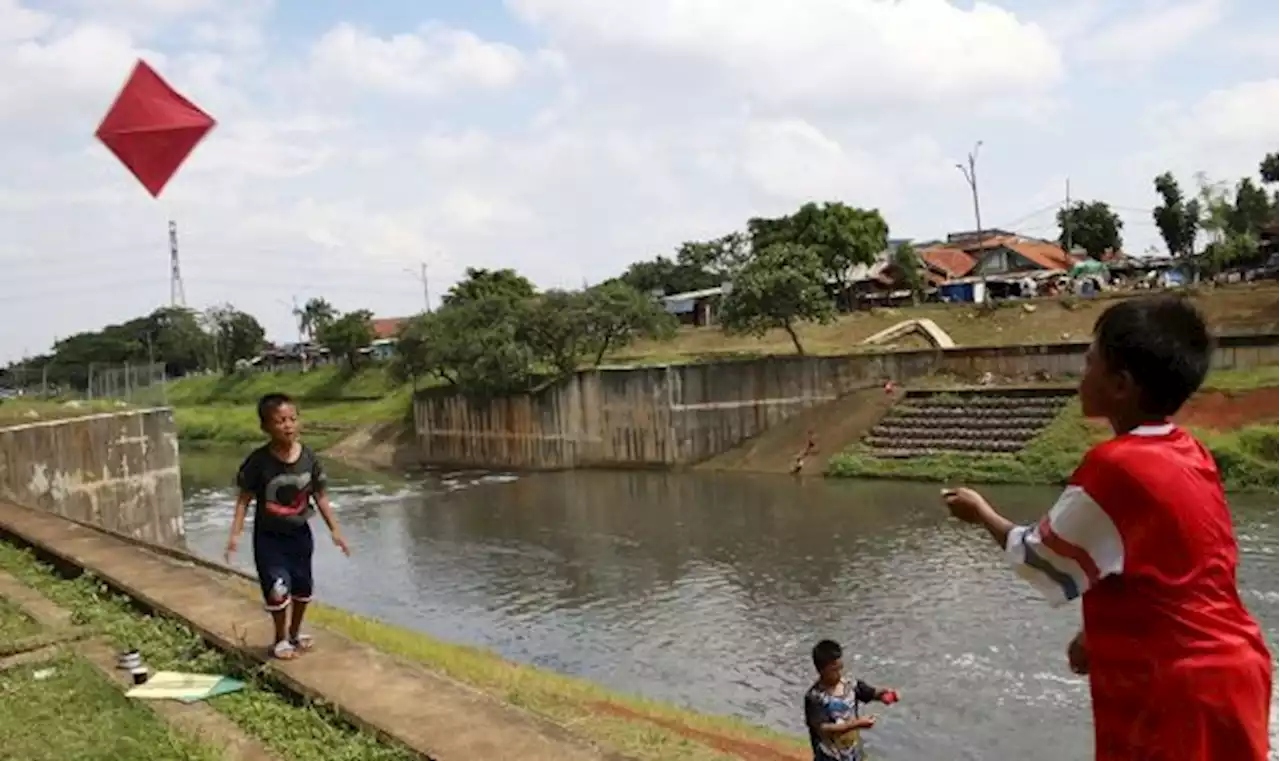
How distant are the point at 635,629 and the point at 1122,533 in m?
15.6

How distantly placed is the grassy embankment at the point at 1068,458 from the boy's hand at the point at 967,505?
1007 inches

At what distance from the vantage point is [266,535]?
260 inches

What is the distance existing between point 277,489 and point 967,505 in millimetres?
4823

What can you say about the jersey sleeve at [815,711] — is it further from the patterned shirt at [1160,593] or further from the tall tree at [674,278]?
the tall tree at [674,278]

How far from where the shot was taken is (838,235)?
52.5m

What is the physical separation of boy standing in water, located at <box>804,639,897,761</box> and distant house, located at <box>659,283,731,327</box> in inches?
2033

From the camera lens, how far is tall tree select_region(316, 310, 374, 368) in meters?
63.2

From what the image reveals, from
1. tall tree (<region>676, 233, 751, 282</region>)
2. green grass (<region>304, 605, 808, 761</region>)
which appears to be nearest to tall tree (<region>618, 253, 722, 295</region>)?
tall tree (<region>676, 233, 751, 282</region>)

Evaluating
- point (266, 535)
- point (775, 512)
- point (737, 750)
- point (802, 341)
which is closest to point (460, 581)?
point (775, 512)

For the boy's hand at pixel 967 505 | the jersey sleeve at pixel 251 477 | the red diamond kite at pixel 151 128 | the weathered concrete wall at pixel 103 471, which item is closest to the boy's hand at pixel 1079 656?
the boy's hand at pixel 967 505

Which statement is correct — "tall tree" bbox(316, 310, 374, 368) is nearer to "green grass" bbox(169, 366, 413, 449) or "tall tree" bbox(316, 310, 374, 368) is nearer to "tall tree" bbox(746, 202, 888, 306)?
"green grass" bbox(169, 366, 413, 449)

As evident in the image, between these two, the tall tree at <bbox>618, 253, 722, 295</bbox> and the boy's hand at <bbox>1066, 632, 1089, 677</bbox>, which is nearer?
the boy's hand at <bbox>1066, 632, 1089, 677</bbox>

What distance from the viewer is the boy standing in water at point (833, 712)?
6.43 metres

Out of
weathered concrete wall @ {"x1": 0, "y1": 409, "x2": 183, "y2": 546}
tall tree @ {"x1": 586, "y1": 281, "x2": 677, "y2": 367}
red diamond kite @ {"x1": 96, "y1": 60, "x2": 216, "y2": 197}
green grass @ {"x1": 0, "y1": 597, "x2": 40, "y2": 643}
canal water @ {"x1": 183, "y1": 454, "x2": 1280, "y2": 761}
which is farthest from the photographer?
tall tree @ {"x1": 586, "y1": 281, "x2": 677, "y2": 367}
